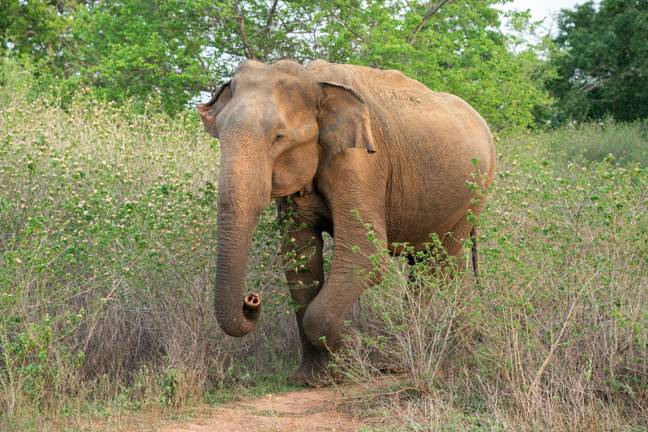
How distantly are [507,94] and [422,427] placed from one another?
14.8m

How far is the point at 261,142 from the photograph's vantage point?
20.8 feet

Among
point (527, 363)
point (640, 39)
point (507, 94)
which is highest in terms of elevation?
point (640, 39)

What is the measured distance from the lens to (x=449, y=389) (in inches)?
248

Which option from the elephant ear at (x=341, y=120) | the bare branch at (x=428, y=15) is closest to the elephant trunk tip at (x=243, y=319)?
the elephant ear at (x=341, y=120)

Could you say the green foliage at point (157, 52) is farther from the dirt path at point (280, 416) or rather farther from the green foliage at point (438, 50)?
the dirt path at point (280, 416)

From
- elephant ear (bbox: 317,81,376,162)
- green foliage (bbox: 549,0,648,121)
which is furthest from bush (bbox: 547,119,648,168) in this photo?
elephant ear (bbox: 317,81,376,162)

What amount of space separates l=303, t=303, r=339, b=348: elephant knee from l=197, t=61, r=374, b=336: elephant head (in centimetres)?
85

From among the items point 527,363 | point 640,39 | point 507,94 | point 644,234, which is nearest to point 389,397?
point 527,363

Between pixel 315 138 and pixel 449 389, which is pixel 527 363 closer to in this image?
pixel 449 389

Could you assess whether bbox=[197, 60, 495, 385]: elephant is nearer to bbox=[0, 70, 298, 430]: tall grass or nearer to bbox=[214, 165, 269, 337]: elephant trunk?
bbox=[214, 165, 269, 337]: elephant trunk

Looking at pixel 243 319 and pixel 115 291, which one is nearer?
pixel 243 319

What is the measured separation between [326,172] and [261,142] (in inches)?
32.5

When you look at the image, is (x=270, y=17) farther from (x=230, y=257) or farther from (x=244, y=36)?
(x=230, y=257)

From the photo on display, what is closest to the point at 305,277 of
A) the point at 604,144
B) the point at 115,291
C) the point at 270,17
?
the point at 115,291
